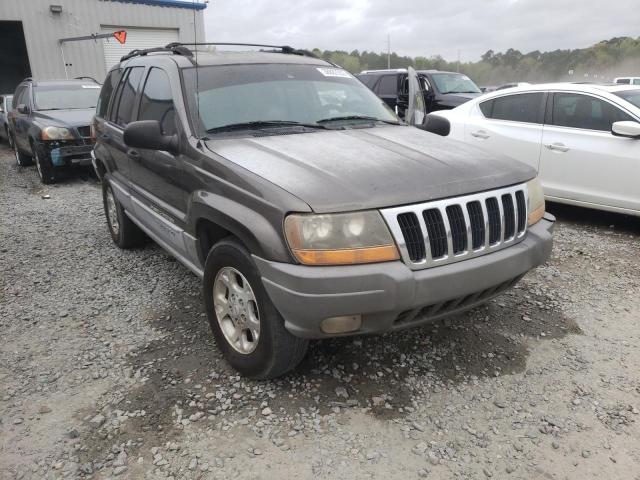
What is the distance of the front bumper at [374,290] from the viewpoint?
2.25m

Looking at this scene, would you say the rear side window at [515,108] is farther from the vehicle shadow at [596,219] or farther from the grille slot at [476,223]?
the grille slot at [476,223]

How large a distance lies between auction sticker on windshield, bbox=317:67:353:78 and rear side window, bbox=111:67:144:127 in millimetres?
1428

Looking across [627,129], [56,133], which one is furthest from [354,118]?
[56,133]

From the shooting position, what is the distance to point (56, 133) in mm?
8188

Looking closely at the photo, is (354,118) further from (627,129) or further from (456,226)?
(627,129)

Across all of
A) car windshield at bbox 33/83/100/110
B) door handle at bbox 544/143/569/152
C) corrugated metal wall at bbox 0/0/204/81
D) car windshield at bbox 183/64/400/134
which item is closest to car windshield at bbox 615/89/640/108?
door handle at bbox 544/143/569/152

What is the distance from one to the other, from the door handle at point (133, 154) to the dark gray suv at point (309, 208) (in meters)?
0.20

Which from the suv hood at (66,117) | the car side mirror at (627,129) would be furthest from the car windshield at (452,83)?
the suv hood at (66,117)

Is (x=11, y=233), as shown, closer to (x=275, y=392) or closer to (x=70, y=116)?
(x=70, y=116)

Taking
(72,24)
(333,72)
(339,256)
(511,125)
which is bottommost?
(339,256)

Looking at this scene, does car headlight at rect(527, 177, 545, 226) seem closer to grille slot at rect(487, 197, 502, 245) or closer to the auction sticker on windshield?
grille slot at rect(487, 197, 502, 245)

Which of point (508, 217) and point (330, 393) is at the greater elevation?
point (508, 217)

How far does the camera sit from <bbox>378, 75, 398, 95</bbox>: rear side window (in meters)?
11.7

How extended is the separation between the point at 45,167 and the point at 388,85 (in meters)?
7.37
